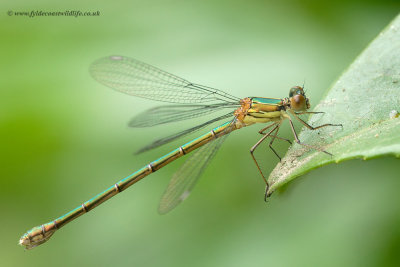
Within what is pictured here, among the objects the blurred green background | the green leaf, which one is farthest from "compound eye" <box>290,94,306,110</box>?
the green leaf

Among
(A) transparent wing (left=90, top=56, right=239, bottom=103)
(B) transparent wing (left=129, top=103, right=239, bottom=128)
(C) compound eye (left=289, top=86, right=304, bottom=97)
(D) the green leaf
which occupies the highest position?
(A) transparent wing (left=90, top=56, right=239, bottom=103)

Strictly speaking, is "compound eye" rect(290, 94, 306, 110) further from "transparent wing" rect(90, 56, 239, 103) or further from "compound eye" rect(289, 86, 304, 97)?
"transparent wing" rect(90, 56, 239, 103)

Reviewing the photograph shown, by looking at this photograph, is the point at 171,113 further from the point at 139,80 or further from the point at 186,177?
the point at 186,177

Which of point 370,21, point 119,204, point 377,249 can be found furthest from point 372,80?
point 119,204

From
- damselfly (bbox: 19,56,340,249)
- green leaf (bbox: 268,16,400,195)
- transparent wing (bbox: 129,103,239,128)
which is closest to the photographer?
green leaf (bbox: 268,16,400,195)

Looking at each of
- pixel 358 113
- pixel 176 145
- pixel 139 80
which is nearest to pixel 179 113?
pixel 176 145

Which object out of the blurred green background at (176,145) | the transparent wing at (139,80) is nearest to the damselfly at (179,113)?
the transparent wing at (139,80)
